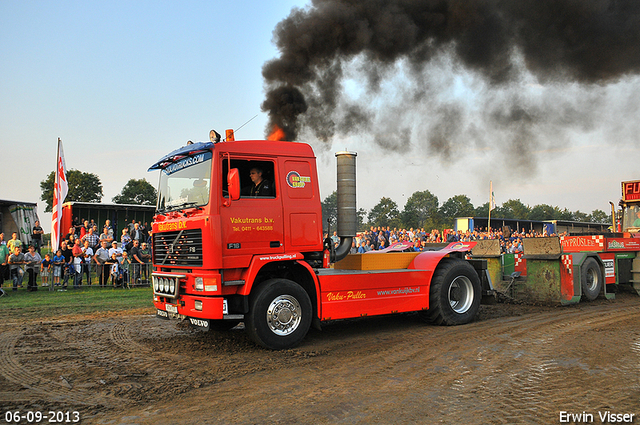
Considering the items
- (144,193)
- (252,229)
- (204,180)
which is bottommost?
(252,229)

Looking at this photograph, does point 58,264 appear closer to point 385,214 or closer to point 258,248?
point 258,248

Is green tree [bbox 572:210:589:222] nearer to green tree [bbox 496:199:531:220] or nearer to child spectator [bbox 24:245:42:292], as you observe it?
green tree [bbox 496:199:531:220]

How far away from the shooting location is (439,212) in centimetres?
9075

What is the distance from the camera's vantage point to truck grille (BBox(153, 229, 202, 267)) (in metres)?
6.59

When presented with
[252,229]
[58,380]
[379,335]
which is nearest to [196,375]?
[58,380]

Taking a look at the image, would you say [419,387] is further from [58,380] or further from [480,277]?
[480,277]

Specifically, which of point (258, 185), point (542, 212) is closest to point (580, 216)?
point (542, 212)

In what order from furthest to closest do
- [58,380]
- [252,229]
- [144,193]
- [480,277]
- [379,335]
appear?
[144,193] → [480,277] → [379,335] → [252,229] → [58,380]

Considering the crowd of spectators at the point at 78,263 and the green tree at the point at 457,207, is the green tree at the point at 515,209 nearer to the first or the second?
the green tree at the point at 457,207

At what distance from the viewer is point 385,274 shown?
7.86 meters

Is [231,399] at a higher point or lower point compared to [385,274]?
lower

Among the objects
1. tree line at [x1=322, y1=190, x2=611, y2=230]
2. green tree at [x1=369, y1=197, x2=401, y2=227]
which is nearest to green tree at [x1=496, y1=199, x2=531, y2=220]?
tree line at [x1=322, y1=190, x2=611, y2=230]

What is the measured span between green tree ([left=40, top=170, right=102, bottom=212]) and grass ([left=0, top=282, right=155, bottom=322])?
47.5m

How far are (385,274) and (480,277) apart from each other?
8.66 ft
